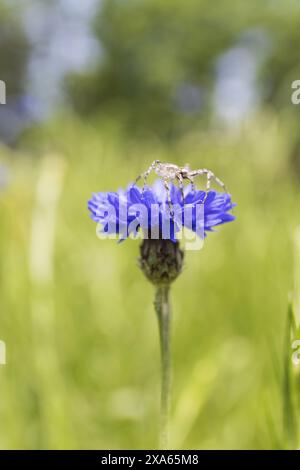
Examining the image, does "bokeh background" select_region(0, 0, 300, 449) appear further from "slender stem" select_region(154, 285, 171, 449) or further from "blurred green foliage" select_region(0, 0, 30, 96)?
"blurred green foliage" select_region(0, 0, 30, 96)

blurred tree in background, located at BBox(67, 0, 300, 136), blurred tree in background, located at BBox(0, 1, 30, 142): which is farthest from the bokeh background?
blurred tree in background, located at BBox(0, 1, 30, 142)

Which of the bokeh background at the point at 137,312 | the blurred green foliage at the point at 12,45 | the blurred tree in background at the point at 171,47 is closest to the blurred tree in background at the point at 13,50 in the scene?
the blurred green foliage at the point at 12,45

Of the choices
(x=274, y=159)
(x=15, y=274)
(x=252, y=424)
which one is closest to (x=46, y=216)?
(x=15, y=274)

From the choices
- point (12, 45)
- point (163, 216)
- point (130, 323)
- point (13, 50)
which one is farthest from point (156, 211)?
point (12, 45)

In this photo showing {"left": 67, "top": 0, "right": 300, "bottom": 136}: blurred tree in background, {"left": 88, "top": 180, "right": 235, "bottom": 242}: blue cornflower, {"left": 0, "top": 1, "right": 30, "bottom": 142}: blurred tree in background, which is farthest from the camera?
{"left": 0, "top": 1, "right": 30, "bottom": 142}: blurred tree in background

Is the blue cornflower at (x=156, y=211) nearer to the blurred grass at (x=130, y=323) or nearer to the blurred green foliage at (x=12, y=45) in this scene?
the blurred grass at (x=130, y=323)

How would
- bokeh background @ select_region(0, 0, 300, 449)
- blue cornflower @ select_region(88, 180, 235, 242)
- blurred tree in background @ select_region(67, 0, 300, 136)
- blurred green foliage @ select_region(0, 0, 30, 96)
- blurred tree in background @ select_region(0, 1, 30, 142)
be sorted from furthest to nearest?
blurred green foliage @ select_region(0, 0, 30, 96), blurred tree in background @ select_region(0, 1, 30, 142), blurred tree in background @ select_region(67, 0, 300, 136), bokeh background @ select_region(0, 0, 300, 449), blue cornflower @ select_region(88, 180, 235, 242)
